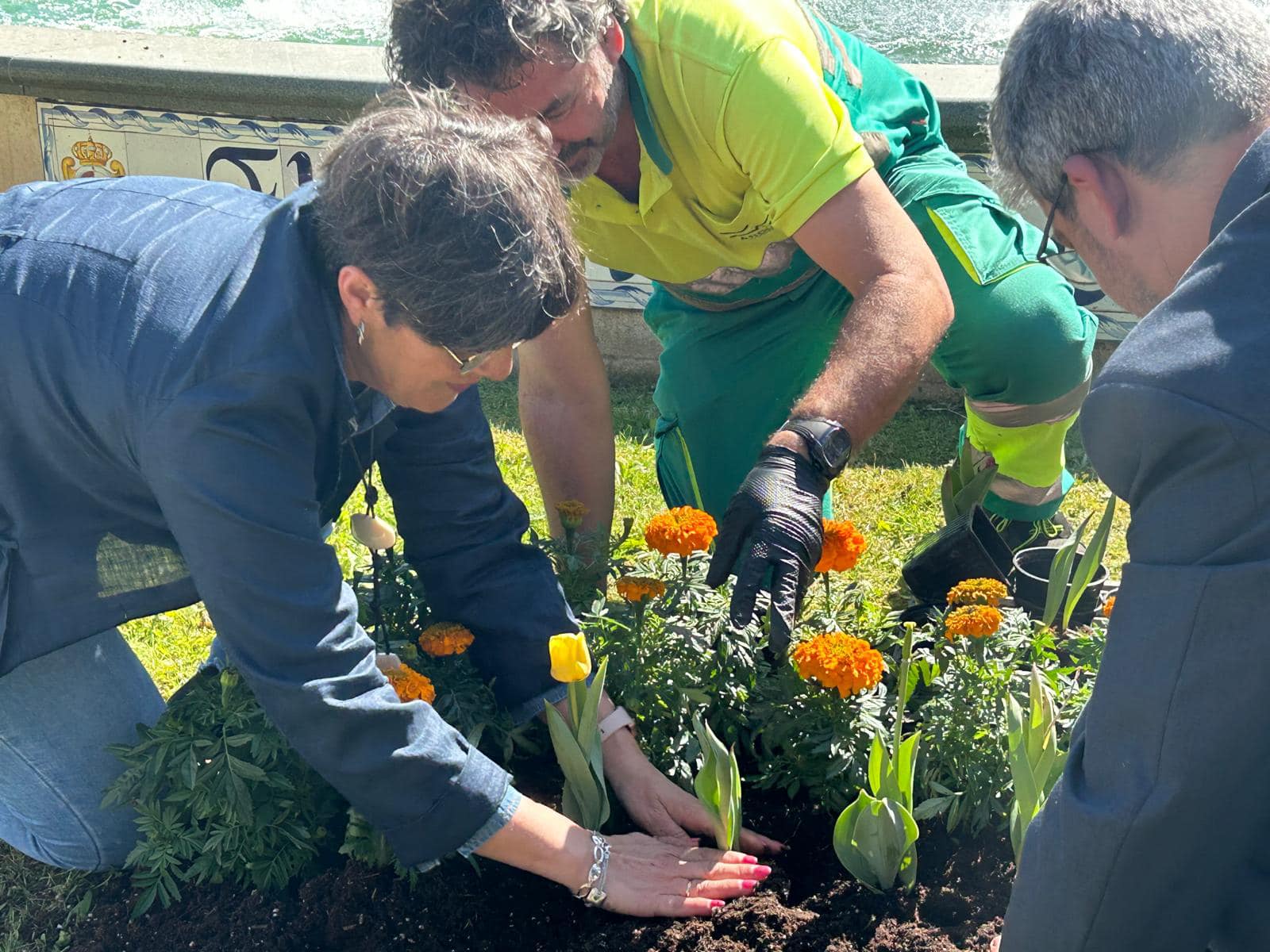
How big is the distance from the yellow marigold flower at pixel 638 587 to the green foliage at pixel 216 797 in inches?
23.5

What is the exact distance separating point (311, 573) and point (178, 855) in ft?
2.31

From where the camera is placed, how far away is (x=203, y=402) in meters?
1.50

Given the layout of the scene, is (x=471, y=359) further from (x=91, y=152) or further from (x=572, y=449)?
(x=91, y=152)

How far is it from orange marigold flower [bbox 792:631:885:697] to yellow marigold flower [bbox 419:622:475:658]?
56 cm

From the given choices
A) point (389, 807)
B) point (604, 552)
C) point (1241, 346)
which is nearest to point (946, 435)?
point (604, 552)

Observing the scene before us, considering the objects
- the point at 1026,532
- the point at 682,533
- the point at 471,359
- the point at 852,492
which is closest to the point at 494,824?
the point at 682,533

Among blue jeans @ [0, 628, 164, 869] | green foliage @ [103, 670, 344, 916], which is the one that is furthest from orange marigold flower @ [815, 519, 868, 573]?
blue jeans @ [0, 628, 164, 869]

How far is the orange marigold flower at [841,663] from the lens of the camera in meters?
1.79

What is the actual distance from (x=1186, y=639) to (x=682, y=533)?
3.21 feet

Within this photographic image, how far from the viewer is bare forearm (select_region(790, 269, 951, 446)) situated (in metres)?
2.13

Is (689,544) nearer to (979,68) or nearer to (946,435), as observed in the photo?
(946,435)

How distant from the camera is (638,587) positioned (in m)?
1.98

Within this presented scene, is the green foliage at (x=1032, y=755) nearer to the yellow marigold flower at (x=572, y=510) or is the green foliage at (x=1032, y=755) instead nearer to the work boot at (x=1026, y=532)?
the yellow marigold flower at (x=572, y=510)

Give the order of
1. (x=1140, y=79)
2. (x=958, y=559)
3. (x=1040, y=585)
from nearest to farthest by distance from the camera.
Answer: (x=1140, y=79)
(x=958, y=559)
(x=1040, y=585)
